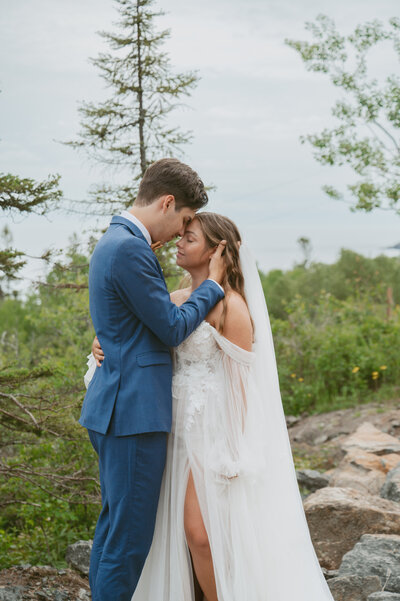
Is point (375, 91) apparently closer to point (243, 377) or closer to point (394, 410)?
point (394, 410)

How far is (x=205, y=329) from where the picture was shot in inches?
136

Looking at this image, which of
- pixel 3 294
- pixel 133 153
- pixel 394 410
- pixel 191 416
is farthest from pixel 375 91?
pixel 191 416

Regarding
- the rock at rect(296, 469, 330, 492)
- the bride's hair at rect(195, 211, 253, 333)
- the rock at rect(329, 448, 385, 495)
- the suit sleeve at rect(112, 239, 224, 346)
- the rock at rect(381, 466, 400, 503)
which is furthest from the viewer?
the rock at rect(296, 469, 330, 492)

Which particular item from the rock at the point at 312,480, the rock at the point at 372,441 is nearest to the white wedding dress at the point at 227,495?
the rock at the point at 312,480

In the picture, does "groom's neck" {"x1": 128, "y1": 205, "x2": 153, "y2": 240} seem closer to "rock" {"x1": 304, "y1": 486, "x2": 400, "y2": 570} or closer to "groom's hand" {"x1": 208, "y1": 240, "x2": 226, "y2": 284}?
"groom's hand" {"x1": 208, "y1": 240, "x2": 226, "y2": 284}

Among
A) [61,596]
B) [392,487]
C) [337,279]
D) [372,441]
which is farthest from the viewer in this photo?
[337,279]

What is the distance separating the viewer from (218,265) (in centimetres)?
361

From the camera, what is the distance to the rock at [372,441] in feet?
24.9

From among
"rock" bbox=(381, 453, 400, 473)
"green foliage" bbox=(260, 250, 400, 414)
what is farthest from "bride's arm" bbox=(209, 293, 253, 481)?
"green foliage" bbox=(260, 250, 400, 414)

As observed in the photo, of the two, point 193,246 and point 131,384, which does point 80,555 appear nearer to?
point 131,384

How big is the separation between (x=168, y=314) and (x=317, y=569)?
1.68 m

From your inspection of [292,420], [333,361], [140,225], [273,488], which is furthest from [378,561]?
[333,361]

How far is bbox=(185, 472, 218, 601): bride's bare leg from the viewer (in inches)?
134

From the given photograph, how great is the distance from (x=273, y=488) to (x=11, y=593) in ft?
5.70
